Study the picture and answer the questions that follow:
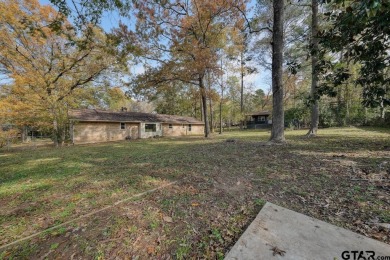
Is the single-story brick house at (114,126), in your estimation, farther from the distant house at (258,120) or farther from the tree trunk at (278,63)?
the tree trunk at (278,63)

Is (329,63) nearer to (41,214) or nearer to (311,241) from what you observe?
(311,241)

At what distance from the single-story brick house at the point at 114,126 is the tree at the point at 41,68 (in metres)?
1.35

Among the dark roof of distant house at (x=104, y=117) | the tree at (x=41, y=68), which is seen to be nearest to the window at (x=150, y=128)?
the dark roof of distant house at (x=104, y=117)

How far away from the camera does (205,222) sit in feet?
8.30

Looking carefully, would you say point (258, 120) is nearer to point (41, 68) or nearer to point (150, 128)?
point (150, 128)

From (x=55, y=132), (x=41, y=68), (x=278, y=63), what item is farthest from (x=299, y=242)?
(x=41, y=68)

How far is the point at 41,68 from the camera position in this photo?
44.2ft

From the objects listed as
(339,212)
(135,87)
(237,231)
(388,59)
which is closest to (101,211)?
(237,231)

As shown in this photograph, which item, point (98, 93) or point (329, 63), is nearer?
point (329, 63)

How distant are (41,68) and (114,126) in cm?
744

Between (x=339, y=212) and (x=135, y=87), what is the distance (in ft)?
49.1

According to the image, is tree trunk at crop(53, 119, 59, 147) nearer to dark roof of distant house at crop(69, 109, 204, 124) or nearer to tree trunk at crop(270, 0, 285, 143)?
dark roof of distant house at crop(69, 109, 204, 124)

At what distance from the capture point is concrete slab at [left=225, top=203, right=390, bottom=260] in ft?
5.83

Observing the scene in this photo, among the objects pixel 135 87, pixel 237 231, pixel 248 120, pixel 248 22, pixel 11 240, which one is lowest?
pixel 11 240
